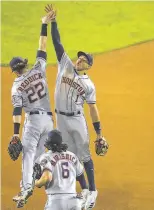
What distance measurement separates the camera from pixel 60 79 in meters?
7.49

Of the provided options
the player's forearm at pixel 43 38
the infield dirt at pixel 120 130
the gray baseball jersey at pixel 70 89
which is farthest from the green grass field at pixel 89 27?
the gray baseball jersey at pixel 70 89

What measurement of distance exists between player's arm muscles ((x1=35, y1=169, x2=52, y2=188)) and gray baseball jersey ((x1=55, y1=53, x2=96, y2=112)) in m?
1.59

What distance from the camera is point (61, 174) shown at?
5977 millimetres

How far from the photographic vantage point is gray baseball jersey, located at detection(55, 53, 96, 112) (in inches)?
290

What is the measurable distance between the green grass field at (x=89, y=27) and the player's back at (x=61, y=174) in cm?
258

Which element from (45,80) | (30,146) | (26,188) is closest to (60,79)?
(45,80)

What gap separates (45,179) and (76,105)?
1710mm

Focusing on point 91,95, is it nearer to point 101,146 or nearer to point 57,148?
point 101,146

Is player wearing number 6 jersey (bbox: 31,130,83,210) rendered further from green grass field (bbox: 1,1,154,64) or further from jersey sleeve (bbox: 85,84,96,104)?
green grass field (bbox: 1,1,154,64)

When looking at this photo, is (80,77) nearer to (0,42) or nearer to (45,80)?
(45,80)

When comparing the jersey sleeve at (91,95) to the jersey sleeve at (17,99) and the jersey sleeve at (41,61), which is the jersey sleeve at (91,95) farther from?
the jersey sleeve at (17,99)

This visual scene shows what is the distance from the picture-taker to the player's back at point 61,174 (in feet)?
19.6

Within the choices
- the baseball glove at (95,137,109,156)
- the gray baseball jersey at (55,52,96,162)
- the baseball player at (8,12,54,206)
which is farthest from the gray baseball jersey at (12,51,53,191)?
the baseball glove at (95,137,109,156)

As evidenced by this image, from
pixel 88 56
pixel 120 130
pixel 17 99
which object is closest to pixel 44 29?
pixel 88 56
